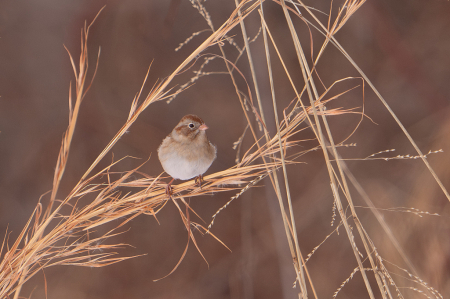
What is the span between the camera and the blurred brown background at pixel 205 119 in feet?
4.55

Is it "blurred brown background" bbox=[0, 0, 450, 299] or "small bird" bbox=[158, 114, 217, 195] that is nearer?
"small bird" bbox=[158, 114, 217, 195]

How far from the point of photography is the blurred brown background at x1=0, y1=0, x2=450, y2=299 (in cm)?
139

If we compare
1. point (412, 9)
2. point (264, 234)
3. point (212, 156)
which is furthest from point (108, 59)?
point (412, 9)

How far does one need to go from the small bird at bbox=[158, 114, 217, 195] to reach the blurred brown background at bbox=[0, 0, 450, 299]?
67cm

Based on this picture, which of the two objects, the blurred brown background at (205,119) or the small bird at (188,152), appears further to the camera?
the blurred brown background at (205,119)

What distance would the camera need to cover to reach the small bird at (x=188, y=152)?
2.61ft

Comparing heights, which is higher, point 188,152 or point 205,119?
point 205,119

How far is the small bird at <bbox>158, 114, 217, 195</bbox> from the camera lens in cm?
80

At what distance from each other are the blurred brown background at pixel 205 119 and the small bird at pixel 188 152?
2.18 ft

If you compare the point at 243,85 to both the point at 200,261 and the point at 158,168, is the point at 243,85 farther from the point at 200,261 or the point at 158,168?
the point at 200,261

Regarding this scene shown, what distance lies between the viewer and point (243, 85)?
60.1 inches

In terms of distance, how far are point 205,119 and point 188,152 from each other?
0.73 metres

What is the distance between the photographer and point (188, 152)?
81 centimetres

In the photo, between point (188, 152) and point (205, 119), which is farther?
point (205, 119)
